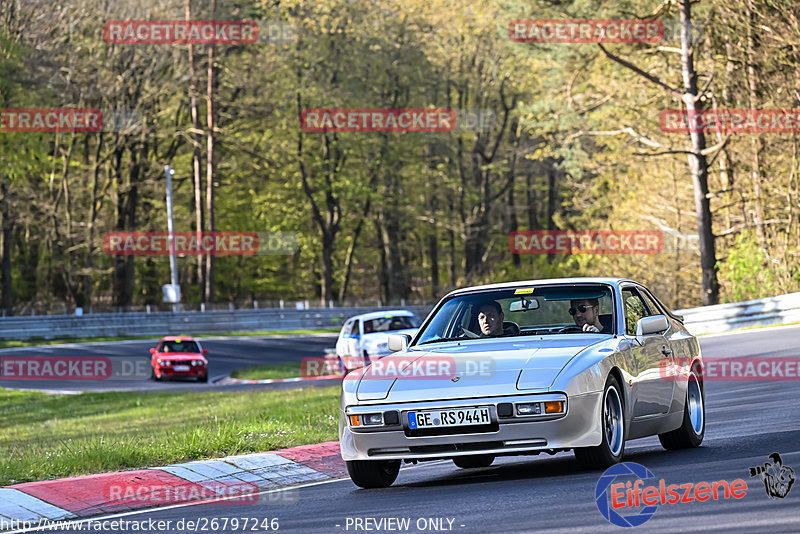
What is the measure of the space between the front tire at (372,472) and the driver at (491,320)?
1317 millimetres

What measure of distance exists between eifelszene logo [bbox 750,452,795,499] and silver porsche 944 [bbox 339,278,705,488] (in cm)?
110

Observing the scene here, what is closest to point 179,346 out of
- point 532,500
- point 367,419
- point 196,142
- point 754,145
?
point 754,145

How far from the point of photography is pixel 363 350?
1183 inches

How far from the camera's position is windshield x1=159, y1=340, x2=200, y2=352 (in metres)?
37.8

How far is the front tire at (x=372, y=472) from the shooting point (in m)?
9.00

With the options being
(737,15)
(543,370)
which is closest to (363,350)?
(737,15)

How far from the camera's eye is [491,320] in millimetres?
9836

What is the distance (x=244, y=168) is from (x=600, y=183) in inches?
894

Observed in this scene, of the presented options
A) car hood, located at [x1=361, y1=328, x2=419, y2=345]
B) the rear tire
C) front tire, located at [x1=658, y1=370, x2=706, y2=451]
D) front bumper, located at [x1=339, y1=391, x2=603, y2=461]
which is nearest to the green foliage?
car hood, located at [x1=361, y1=328, x2=419, y2=345]

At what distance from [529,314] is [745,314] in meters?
21.9

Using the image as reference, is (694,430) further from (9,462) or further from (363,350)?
(363,350)

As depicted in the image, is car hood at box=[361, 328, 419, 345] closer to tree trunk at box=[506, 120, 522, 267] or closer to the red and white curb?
the red and white curb

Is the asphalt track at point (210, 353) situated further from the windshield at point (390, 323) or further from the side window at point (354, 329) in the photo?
the windshield at point (390, 323)

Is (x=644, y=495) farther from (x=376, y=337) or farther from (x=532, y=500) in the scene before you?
(x=376, y=337)
